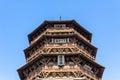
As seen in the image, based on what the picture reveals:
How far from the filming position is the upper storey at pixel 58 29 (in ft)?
144

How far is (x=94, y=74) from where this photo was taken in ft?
134

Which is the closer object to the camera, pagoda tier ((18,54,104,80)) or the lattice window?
pagoda tier ((18,54,104,80))

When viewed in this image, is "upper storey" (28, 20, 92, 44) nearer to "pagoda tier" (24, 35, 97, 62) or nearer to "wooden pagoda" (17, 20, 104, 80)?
"wooden pagoda" (17, 20, 104, 80)

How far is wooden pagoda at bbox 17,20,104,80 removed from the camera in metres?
38.4

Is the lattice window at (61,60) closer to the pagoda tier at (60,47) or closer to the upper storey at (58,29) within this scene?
the pagoda tier at (60,47)

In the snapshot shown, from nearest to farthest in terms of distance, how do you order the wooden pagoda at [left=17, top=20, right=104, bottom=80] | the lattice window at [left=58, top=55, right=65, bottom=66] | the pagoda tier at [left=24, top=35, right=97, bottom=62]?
the wooden pagoda at [left=17, top=20, right=104, bottom=80] < the lattice window at [left=58, top=55, right=65, bottom=66] < the pagoda tier at [left=24, top=35, right=97, bottom=62]

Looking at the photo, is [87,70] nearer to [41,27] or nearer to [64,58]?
[64,58]

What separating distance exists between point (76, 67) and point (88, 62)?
8.82 ft

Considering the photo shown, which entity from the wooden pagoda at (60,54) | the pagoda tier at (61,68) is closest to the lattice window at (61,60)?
the wooden pagoda at (60,54)

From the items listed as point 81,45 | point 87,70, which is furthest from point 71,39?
point 87,70

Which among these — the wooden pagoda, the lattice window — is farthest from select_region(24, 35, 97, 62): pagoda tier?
the lattice window

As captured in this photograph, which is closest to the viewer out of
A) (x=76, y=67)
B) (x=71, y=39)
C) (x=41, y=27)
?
(x=76, y=67)

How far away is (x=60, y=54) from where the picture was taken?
130 ft

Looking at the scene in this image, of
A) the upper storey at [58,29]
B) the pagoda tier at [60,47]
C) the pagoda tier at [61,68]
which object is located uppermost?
the upper storey at [58,29]
